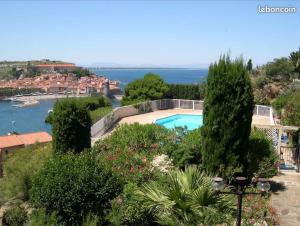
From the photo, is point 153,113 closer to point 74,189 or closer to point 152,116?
point 152,116

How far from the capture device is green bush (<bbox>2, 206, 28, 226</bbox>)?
855 cm

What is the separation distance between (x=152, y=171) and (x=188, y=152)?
70.9 inches

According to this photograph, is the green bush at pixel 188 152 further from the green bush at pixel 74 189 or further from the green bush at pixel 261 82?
the green bush at pixel 261 82

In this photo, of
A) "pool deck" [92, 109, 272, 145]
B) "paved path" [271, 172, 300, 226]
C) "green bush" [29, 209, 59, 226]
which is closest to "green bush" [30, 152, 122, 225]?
"green bush" [29, 209, 59, 226]

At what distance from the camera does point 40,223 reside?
23.1ft

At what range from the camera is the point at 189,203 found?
6.14 m

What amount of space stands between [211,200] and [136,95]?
78.0 feet

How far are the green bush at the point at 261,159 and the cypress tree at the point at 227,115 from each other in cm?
53

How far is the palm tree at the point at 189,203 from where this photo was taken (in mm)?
6141

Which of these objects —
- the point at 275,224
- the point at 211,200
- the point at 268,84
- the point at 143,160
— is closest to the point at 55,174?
the point at 143,160

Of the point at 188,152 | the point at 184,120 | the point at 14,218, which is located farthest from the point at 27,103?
the point at 14,218

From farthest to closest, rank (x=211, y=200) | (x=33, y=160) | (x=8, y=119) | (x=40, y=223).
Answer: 1. (x=8, y=119)
2. (x=33, y=160)
3. (x=40, y=223)
4. (x=211, y=200)

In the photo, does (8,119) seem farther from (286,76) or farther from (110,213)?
(110,213)

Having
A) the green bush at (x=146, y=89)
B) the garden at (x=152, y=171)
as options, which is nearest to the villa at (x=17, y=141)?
the green bush at (x=146, y=89)
